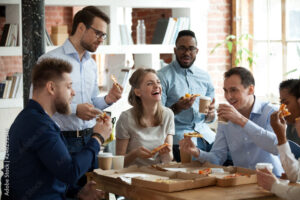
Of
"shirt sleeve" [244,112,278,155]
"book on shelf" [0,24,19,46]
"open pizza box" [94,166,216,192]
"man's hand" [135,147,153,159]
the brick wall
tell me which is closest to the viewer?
"open pizza box" [94,166,216,192]

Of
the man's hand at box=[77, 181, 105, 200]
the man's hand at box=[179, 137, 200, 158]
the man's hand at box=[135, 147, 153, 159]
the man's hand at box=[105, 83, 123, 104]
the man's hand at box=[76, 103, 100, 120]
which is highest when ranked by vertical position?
the man's hand at box=[105, 83, 123, 104]

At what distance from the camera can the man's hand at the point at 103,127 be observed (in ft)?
10.3

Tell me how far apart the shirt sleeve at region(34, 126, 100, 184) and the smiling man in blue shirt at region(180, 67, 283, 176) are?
948 mm

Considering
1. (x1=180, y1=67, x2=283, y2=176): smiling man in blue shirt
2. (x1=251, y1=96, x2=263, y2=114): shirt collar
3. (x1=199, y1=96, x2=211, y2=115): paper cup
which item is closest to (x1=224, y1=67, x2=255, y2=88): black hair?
(x1=180, y1=67, x2=283, y2=176): smiling man in blue shirt

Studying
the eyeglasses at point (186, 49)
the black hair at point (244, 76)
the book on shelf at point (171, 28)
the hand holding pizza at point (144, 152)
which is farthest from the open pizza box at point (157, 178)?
the book on shelf at point (171, 28)

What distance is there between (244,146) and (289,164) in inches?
24.9

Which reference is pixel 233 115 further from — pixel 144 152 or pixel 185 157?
pixel 144 152

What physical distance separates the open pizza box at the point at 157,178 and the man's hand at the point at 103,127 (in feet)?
0.93

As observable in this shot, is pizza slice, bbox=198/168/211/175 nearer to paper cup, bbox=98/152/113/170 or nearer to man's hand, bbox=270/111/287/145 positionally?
man's hand, bbox=270/111/287/145

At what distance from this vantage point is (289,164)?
10.2 feet

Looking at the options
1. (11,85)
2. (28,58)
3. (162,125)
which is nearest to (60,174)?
(162,125)

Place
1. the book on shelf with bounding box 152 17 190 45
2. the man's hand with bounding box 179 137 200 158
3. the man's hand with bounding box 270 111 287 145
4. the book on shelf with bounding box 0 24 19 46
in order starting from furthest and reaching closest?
the book on shelf with bounding box 152 17 190 45 → the book on shelf with bounding box 0 24 19 46 → the man's hand with bounding box 179 137 200 158 → the man's hand with bounding box 270 111 287 145

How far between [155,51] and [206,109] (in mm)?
2606

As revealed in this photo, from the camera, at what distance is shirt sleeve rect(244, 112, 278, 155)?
3480 mm
